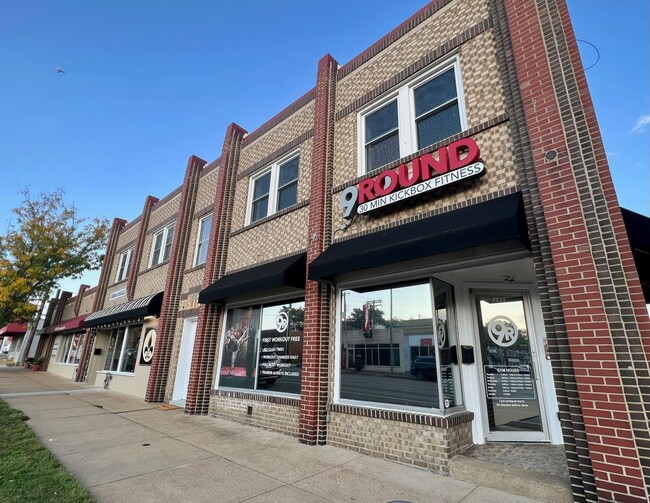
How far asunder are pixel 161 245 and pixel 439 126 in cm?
1282

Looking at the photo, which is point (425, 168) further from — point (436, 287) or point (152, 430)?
point (152, 430)

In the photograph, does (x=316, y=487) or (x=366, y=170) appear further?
(x=366, y=170)

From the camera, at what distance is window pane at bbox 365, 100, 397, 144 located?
735 cm

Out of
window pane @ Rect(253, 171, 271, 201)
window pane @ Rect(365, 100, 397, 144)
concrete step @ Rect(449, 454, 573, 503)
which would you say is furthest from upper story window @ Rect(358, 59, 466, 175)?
concrete step @ Rect(449, 454, 573, 503)

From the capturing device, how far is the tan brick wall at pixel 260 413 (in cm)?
704

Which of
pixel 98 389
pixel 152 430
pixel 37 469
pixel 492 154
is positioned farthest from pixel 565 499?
pixel 98 389

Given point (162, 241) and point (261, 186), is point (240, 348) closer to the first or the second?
point (261, 186)

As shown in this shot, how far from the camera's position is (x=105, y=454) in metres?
5.57

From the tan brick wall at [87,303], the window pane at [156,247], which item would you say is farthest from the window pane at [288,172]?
the tan brick wall at [87,303]

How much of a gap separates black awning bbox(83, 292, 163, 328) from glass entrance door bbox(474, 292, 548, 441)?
Answer: 35.0 ft

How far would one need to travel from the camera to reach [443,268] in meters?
5.60

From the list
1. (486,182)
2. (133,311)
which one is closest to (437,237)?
(486,182)

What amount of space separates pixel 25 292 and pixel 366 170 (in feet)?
78.9

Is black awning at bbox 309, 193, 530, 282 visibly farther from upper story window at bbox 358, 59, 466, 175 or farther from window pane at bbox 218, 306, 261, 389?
window pane at bbox 218, 306, 261, 389
